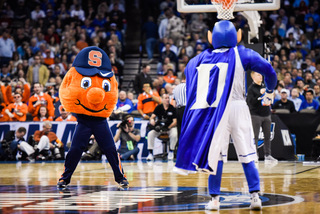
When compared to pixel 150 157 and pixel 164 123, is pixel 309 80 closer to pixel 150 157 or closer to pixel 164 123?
pixel 164 123

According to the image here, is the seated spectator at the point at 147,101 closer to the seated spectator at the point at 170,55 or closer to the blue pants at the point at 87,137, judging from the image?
the seated spectator at the point at 170,55

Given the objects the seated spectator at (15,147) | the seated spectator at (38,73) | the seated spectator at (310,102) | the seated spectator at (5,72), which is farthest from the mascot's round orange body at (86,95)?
the seated spectator at (5,72)

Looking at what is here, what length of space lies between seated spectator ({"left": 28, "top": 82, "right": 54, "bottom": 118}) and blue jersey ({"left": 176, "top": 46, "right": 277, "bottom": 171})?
11.8m

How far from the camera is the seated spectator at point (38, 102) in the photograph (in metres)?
17.9

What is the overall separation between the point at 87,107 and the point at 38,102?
370 inches

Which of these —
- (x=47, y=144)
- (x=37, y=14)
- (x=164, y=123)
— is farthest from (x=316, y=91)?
(x=37, y=14)

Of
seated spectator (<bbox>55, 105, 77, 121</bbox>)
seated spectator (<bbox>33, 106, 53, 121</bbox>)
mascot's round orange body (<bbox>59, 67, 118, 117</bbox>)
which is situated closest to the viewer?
mascot's round orange body (<bbox>59, 67, 118, 117</bbox>)

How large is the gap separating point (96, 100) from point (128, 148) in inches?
297

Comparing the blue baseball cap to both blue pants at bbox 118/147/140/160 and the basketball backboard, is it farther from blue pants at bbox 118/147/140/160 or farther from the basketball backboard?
blue pants at bbox 118/147/140/160

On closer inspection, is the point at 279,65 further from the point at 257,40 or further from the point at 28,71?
the point at 28,71

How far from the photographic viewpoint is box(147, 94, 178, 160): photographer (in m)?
16.3

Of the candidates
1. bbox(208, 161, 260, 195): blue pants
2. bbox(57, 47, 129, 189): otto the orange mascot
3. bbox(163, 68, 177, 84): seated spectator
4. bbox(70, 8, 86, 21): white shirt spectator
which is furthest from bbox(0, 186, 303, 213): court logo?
bbox(70, 8, 86, 21): white shirt spectator

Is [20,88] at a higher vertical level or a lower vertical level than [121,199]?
higher

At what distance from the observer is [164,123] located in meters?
16.3
